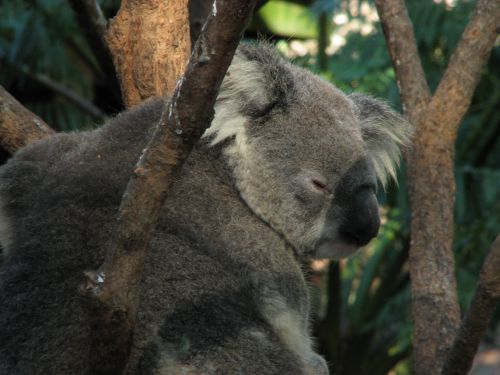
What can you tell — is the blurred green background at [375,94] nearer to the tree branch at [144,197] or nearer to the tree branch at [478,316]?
the tree branch at [478,316]

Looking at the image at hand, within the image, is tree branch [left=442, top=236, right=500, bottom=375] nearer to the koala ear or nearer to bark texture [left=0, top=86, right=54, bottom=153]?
the koala ear

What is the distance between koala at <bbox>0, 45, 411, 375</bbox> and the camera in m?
2.39

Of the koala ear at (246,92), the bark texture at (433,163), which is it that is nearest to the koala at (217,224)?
the koala ear at (246,92)

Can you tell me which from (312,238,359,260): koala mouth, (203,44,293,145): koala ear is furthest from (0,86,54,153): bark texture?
(312,238,359,260): koala mouth

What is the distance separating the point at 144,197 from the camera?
6.36 ft

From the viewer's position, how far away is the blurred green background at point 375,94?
6.64 metres

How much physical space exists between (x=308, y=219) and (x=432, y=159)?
0.83m

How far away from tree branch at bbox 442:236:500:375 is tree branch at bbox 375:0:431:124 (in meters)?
1.54

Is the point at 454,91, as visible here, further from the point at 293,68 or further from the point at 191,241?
the point at 191,241

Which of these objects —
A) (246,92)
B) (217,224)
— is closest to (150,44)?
(246,92)

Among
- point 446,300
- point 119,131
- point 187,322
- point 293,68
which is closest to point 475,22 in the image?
point 293,68

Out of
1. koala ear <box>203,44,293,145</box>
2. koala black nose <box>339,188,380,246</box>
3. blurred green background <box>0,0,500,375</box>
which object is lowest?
blurred green background <box>0,0,500,375</box>

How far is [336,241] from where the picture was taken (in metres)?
3.12

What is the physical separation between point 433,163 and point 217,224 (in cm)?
127
